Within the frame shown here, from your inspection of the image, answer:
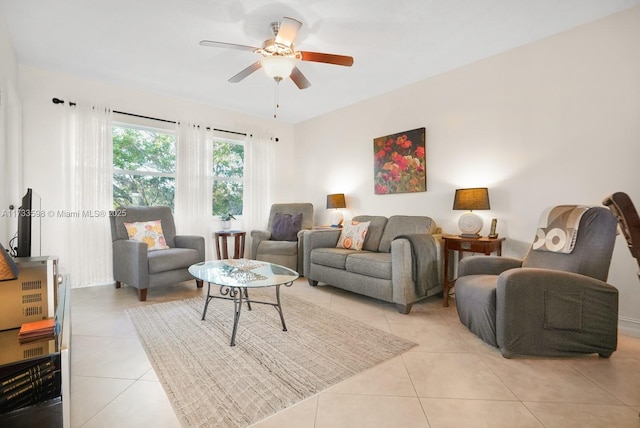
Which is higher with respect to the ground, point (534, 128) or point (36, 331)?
point (534, 128)

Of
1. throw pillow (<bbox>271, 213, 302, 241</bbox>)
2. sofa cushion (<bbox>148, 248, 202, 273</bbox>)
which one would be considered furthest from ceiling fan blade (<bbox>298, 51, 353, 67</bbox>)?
throw pillow (<bbox>271, 213, 302, 241</bbox>)

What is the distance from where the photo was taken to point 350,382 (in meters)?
1.63

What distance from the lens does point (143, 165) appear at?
160 inches

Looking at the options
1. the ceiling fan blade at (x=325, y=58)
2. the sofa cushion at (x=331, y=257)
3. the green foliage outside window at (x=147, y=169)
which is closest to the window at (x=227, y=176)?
the green foliage outside window at (x=147, y=169)

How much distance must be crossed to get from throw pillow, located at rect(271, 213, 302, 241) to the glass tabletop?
4.99 feet

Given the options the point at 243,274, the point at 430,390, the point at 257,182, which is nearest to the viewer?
the point at 430,390

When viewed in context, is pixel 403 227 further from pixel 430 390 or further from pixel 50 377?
pixel 50 377

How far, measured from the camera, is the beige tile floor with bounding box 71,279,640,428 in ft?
4.39

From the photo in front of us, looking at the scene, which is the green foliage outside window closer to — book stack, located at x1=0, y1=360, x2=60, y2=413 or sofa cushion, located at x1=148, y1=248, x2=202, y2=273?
sofa cushion, located at x1=148, y1=248, x2=202, y2=273

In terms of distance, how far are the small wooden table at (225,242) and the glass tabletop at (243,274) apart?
59.7 inches

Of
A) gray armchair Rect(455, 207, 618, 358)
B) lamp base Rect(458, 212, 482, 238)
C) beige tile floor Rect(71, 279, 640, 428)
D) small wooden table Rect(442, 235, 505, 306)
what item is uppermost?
lamp base Rect(458, 212, 482, 238)

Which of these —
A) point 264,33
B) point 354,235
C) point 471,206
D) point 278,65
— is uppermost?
point 264,33

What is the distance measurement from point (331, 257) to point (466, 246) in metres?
1.34

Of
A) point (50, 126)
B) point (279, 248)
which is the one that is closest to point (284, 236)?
point (279, 248)
